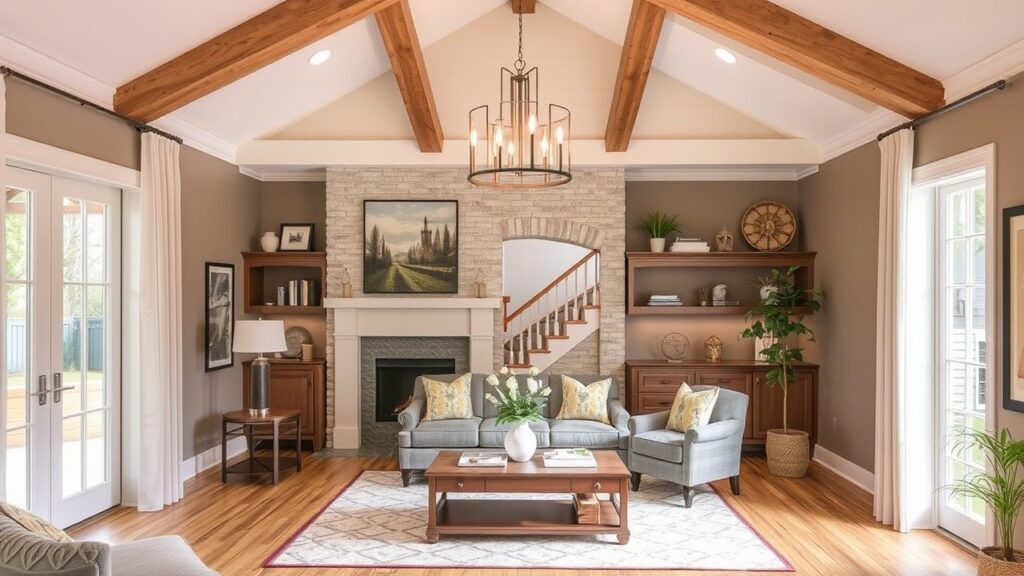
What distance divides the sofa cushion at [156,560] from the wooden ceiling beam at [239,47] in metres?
Answer: 3.49

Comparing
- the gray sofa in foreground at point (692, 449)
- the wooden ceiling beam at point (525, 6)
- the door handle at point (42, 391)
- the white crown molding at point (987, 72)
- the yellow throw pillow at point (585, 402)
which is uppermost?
the wooden ceiling beam at point (525, 6)

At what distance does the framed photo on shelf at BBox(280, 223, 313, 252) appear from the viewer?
8.36 metres

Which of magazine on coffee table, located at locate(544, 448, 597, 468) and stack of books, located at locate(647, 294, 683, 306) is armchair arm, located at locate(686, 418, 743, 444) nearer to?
magazine on coffee table, located at locate(544, 448, 597, 468)

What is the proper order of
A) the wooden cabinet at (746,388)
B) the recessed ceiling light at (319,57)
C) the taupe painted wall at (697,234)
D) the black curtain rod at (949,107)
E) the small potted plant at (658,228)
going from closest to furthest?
the black curtain rod at (949,107) → the recessed ceiling light at (319,57) → the wooden cabinet at (746,388) → the small potted plant at (658,228) → the taupe painted wall at (697,234)

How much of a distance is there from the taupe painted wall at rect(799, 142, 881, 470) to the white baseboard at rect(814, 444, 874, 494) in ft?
0.21

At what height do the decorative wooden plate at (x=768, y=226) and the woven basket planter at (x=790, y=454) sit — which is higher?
the decorative wooden plate at (x=768, y=226)

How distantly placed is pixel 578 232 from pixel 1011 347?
443 cm

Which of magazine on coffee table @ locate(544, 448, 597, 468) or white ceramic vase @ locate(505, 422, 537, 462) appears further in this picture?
white ceramic vase @ locate(505, 422, 537, 462)

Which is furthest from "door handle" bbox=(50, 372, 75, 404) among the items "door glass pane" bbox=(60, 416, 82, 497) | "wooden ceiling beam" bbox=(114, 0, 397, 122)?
"wooden ceiling beam" bbox=(114, 0, 397, 122)

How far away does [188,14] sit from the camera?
5.00 m

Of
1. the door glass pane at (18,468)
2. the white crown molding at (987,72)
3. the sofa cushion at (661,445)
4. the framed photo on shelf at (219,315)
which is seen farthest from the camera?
the framed photo on shelf at (219,315)

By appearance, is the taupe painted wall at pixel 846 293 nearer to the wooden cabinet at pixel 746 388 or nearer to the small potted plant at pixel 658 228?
the wooden cabinet at pixel 746 388

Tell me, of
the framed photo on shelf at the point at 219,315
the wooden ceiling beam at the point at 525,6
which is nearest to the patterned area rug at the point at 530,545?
the framed photo on shelf at the point at 219,315

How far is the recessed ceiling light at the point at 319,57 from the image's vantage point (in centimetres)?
659
